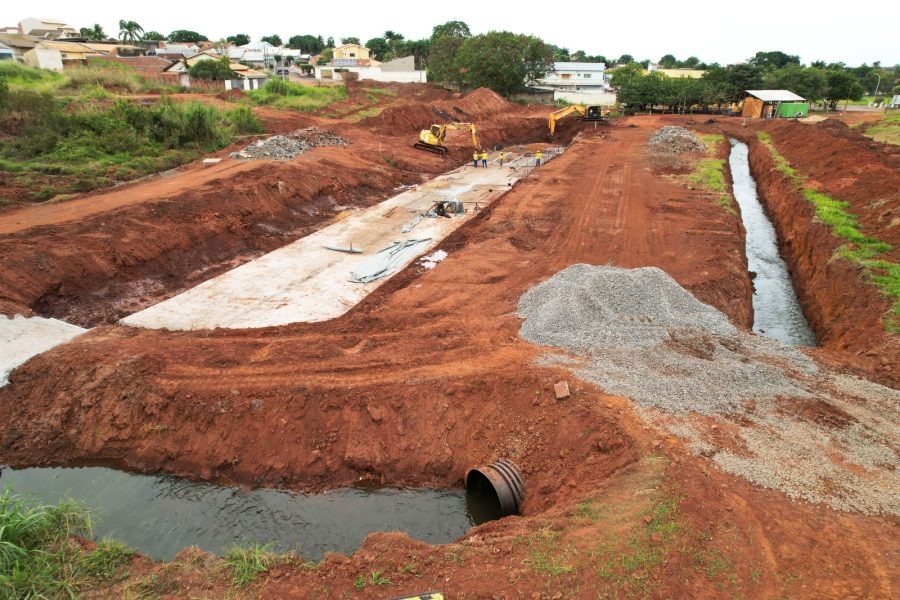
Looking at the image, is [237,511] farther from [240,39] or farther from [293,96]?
[240,39]

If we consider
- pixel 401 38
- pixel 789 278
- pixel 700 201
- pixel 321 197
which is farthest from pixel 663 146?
pixel 401 38

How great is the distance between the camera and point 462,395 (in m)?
10.8

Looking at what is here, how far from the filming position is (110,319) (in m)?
14.8

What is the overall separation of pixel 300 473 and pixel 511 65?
60398mm

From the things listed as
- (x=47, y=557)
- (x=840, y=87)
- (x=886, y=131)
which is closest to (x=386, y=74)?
(x=840, y=87)

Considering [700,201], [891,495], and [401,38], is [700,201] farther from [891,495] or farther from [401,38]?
[401,38]

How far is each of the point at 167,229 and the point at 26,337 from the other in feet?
23.4

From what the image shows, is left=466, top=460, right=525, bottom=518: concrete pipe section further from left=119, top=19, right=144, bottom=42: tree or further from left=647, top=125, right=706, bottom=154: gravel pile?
left=119, top=19, right=144, bottom=42: tree

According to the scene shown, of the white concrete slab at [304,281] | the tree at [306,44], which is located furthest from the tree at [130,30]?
the white concrete slab at [304,281]

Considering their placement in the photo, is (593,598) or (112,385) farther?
(112,385)

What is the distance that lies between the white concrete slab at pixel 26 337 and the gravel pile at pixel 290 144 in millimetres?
16805

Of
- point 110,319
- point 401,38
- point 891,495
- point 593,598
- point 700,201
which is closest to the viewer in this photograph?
point 593,598

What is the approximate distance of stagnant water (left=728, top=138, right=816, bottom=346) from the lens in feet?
51.6

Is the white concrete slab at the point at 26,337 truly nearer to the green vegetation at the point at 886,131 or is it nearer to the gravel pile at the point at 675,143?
the gravel pile at the point at 675,143
